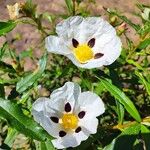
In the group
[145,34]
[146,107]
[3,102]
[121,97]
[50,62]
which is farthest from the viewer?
[50,62]

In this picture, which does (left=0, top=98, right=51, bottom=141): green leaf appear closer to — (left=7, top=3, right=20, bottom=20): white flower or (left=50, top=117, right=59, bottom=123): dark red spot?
(left=50, top=117, right=59, bottom=123): dark red spot

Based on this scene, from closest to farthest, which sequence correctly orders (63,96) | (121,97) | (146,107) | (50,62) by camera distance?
(63,96) → (121,97) → (146,107) → (50,62)

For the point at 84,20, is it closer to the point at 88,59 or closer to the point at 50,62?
the point at 88,59

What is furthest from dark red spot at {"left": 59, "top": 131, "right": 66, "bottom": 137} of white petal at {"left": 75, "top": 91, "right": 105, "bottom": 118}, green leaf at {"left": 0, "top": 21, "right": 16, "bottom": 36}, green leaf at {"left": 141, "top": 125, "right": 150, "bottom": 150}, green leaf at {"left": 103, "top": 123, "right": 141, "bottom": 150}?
green leaf at {"left": 0, "top": 21, "right": 16, "bottom": 36}

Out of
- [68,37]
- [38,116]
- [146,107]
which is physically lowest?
[146,107]

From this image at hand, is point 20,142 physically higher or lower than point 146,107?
lower

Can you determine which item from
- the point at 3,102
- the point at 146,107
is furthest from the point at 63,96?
the point at 146,107

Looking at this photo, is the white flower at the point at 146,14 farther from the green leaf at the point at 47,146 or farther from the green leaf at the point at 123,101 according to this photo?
the green leaf at the point at 47,146
